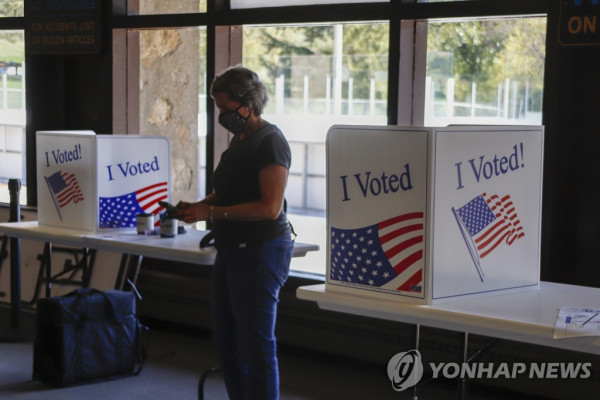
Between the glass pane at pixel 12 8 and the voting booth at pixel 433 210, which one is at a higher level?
the glass pane at pixel 12 8

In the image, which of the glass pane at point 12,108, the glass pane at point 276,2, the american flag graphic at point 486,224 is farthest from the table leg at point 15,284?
the american flag graphic at point 486,224

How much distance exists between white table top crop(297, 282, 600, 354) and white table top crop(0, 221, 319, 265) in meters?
0.92

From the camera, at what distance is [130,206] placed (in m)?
4.27

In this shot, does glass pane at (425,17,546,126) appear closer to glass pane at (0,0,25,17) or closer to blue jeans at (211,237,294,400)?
blue jeans at (211,237,294,400)

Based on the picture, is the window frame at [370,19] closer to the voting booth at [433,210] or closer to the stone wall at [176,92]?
the stone wall at [176,92]

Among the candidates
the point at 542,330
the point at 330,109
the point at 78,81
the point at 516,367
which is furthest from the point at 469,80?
the point at 78,81

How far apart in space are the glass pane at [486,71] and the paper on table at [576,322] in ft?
5.24

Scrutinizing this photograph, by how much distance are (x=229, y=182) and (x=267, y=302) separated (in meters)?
0.45

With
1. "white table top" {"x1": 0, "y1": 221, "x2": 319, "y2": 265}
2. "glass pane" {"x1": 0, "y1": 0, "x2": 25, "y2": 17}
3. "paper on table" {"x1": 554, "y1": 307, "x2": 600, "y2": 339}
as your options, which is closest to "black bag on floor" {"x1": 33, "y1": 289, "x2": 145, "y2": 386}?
"white table top" {"x1": 0, "y1": 221, "x2": 319, "y2": 265}

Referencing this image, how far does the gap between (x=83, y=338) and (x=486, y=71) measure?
2.30 meters

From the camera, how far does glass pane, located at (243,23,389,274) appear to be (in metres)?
4.40

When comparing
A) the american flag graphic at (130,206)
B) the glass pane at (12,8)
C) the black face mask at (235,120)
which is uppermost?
the glass pane at (12,8)

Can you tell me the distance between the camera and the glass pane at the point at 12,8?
588 cm

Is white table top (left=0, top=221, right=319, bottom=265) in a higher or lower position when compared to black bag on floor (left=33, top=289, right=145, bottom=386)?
higher
